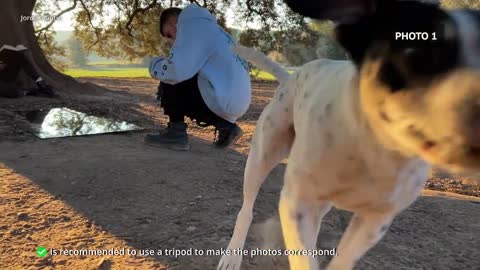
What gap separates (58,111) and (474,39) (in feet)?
20.9

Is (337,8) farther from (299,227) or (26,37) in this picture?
(26,37)

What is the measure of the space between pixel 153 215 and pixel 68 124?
10.5 ft

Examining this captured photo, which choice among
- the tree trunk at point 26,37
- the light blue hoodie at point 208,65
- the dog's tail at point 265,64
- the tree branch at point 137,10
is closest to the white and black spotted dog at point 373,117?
the dog's tail at point 265,64

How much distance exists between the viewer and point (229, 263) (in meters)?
2.58

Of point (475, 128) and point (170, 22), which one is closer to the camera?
point (475, 128)

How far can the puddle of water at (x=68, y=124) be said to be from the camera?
536 centimetres

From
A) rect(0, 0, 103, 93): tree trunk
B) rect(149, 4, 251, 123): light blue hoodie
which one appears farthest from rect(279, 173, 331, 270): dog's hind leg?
rect(0, 0, 103, 93): tree trunk

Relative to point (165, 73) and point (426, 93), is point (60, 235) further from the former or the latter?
point (426, 93)

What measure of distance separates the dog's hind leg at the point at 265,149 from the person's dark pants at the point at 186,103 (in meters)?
2.09

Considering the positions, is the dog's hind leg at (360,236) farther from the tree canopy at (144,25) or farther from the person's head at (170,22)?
the tree canopy at (144,25)

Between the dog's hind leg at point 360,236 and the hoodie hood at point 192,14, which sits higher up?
the hoodie hood at point 192,14

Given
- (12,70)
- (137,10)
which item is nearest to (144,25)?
(137,10)

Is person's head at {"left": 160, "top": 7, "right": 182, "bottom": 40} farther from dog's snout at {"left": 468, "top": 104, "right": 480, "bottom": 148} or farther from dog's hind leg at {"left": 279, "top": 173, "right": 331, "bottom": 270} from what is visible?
dog's snout at {"left": 468, "top": 104, "right": 480, "bottom": 148}

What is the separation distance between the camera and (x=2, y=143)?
482 centimetres
